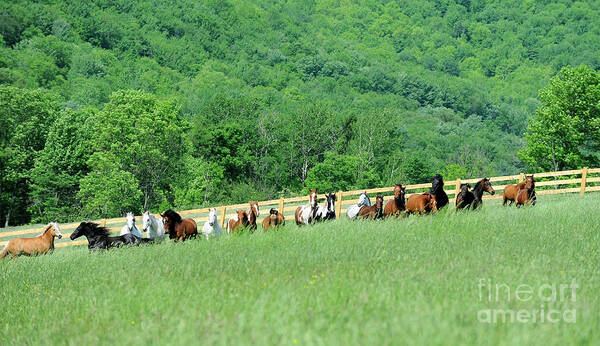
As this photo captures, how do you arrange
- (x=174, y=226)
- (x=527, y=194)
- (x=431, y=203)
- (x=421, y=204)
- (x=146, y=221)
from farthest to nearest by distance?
(x=527, y=194) < (x=146, y=221) < (x=174, y=226) < (x=421, y=204) < (x=431, y=203)

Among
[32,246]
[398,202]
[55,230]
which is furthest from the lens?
[32,246]

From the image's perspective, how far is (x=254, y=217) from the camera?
1911cm

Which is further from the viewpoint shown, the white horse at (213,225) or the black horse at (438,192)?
the white horse at (213,225)

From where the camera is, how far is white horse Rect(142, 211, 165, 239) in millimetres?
19016

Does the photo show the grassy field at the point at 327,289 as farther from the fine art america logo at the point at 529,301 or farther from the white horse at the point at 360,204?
the white horse at the point at 360,204

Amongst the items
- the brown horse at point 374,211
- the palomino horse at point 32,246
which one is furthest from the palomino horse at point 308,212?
the palomino horse at point 32,246

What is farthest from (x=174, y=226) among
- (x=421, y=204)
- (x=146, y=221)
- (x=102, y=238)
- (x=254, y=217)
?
(x=421, y=204)

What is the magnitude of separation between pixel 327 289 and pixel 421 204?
964 cm

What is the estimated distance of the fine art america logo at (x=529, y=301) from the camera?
7.07m

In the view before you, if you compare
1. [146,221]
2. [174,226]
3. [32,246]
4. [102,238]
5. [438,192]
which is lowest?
[32,246]

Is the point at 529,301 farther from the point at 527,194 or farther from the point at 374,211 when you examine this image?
the point at 527,194

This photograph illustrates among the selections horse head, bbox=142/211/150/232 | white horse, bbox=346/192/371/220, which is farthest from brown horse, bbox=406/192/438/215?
horse head, bbox=142/211/150/232

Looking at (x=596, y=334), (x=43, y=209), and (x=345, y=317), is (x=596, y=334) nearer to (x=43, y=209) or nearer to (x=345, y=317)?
(x=345, y=317)

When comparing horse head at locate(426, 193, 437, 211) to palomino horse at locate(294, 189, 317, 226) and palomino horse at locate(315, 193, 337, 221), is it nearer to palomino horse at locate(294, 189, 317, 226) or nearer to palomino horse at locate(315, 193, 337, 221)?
palomino horse at locate(294, 189, 317, 226)
